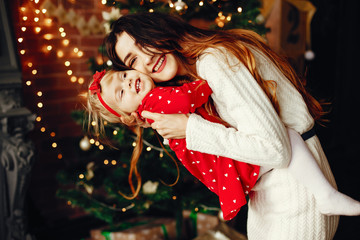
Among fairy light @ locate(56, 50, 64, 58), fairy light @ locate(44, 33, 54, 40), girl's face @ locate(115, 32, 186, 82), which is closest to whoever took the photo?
girl's face @ locate(115, 32, 186, 82)

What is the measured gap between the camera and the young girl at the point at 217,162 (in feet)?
3.72

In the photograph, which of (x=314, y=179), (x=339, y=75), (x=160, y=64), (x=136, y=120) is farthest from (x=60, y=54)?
(x=339, y=75)

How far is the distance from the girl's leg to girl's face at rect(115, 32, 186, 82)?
442 mm

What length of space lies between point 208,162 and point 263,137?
246mm

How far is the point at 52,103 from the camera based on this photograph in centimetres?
234

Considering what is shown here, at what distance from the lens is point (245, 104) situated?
1.05 meters

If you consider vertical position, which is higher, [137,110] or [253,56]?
[253,56]

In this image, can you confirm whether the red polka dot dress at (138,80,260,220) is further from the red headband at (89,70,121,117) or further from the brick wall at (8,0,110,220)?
the brick wall at (8,0,110,220)

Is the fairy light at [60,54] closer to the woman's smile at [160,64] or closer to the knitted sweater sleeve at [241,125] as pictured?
the woman's smile at [160,64]

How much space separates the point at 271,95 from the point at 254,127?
0.48 ft

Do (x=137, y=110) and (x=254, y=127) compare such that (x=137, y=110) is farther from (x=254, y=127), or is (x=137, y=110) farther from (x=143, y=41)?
(x=254, y=127)

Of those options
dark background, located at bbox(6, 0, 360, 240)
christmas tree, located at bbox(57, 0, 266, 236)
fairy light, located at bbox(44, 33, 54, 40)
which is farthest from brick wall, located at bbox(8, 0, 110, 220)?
dark background, located at bbox(6, 0, 360, 240)

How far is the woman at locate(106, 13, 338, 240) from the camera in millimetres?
1060

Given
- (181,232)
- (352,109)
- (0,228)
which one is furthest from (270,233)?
(352,109)
